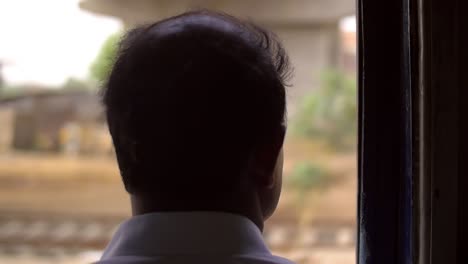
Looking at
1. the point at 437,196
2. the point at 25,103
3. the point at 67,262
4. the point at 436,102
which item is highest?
the point at 25,103

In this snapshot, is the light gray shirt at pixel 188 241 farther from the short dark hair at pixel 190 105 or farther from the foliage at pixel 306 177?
the foliage at pixel 306 177

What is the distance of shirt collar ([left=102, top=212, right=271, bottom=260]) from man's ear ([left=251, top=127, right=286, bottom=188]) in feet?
0.18

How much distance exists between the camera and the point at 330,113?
651 centimetres

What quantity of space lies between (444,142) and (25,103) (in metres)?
6.23

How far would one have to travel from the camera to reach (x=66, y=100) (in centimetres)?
662

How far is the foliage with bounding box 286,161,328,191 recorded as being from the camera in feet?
21.2

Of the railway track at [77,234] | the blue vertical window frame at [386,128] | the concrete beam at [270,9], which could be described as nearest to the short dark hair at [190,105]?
the blue vertical window frame at [386,128]

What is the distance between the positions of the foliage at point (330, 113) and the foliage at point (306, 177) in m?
0.30

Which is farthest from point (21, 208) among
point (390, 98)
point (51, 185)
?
point (390, 98)

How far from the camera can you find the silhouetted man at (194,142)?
633mm

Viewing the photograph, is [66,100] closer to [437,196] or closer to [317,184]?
[317,184]

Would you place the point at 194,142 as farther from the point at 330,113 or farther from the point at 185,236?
the point at 330,113

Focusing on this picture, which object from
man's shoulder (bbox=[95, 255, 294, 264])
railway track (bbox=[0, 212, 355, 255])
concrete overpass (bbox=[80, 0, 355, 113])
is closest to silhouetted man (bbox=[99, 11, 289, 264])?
man's shoulder (bbox=[95, 255, 294, 264])

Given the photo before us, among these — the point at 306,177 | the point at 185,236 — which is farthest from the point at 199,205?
the point at 306,177
